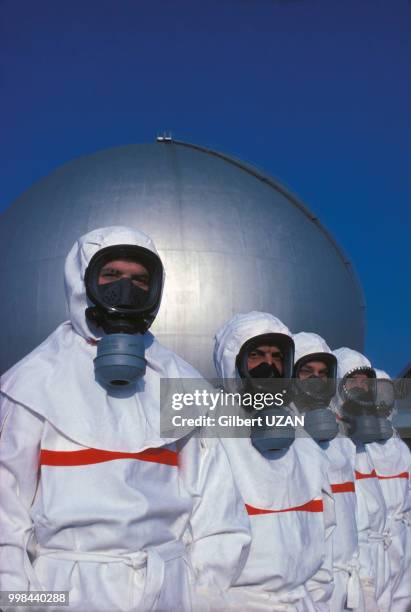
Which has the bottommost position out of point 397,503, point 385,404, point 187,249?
point 397,503

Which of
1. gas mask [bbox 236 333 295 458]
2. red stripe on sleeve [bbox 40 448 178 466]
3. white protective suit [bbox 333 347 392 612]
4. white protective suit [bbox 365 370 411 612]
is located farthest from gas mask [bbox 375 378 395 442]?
red stripe on sleeve [bbox 40 448 178 466]

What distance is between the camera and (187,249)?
436 inches

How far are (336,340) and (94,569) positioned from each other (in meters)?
10.2

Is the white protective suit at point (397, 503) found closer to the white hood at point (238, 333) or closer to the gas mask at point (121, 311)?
the white hood at point (238, 333)

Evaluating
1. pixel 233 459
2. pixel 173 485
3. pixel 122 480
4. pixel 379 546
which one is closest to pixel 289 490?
pixel 233 459

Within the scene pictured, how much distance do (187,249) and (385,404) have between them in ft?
15.8

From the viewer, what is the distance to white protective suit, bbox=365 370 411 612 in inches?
261

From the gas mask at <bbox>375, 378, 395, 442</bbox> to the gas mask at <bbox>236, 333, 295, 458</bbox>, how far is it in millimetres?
3455

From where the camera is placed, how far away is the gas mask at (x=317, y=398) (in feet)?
16.7

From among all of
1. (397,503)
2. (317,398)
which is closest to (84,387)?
(317,398)

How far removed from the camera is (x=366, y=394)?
6.76 meters

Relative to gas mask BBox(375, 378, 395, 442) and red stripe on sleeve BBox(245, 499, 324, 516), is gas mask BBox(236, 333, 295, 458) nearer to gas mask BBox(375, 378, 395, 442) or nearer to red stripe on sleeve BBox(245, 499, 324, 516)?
red stripe on sleeve BBox(245, 499, 324, 516)

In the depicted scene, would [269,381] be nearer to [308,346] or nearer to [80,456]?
[80,456]

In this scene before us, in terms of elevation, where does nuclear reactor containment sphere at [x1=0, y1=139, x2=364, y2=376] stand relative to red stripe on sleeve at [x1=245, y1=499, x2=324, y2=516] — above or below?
above
